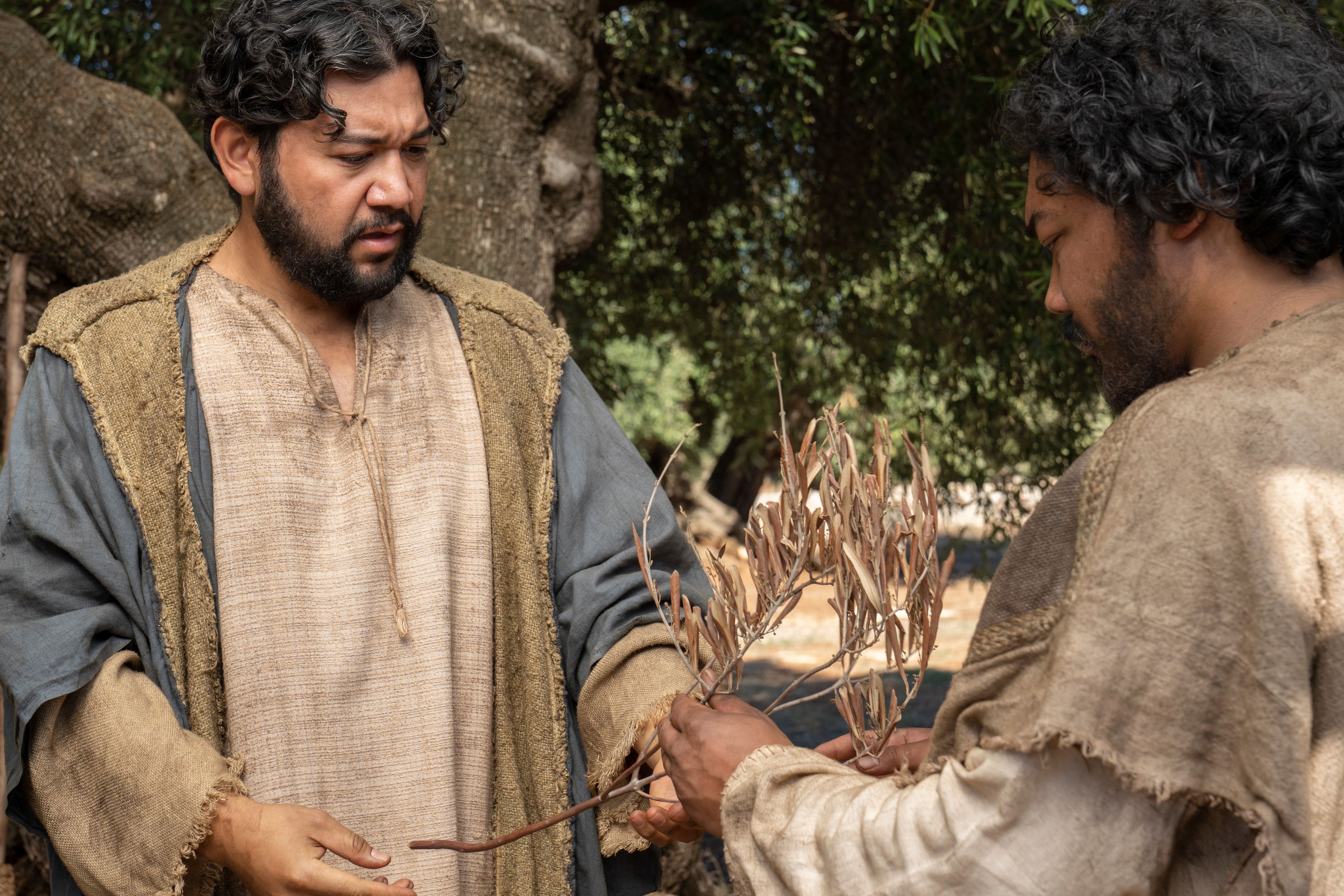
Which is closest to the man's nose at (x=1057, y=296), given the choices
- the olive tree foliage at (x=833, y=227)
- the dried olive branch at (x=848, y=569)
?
the dried olive branch at (x=848, y=569)

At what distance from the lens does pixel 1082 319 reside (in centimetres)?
189

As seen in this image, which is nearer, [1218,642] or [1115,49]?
[1218,642]

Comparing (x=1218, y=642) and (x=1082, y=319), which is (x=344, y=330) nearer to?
(x=1082, y=319)

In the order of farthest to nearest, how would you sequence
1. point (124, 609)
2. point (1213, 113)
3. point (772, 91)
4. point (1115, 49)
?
point (772, 91) < point (124, 609) < point (1115, 49) < point (1213, 113)

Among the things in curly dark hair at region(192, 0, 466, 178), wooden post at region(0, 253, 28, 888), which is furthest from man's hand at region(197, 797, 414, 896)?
wooden post at region(0, 253, 28, 888)

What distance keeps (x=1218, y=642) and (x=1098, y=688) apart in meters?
0.14

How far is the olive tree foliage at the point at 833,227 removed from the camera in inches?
212

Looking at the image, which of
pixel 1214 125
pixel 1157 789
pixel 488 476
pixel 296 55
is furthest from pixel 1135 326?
pixel 296 55

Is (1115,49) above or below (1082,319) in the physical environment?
above

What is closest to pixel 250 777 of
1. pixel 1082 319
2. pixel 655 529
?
pixel 655 529

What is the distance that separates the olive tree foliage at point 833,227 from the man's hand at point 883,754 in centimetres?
283

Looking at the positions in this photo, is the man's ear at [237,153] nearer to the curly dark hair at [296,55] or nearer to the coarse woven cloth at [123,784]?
the curly dark hair at [296,55]

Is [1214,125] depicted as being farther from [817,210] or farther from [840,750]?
[817,210]

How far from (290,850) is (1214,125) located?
1.80 meters
